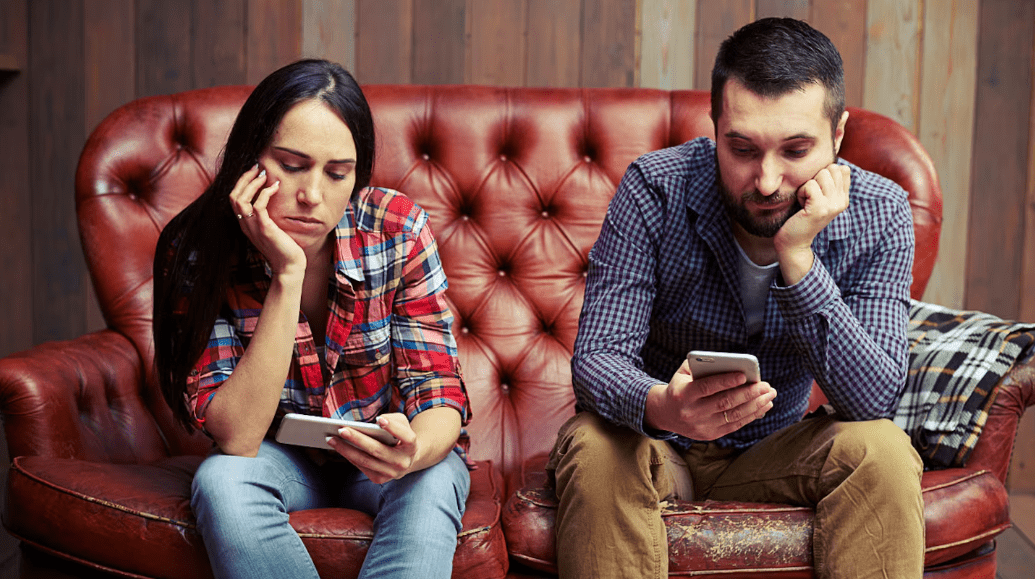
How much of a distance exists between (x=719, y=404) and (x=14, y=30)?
2087 millimetres

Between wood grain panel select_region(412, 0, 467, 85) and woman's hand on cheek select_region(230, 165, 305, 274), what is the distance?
1094mm

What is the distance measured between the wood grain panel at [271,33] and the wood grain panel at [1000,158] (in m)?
1.78

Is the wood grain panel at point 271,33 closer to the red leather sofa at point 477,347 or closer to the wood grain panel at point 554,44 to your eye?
the red leather sofa at point 477,347

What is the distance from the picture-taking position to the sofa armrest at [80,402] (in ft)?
4.58

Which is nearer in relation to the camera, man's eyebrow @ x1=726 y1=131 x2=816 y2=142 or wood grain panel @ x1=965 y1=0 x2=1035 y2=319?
man's eyebrow @ x1=726 y1=131 x2=816 y2=142

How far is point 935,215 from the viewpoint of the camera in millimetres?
1858

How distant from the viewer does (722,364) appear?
3.47ft

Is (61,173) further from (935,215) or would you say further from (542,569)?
(935,215)

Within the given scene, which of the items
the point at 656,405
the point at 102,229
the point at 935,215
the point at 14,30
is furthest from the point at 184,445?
the point at 935,215

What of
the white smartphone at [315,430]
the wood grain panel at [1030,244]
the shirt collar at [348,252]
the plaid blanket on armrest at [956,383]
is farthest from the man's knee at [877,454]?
the wood grain panel at [1030,244]

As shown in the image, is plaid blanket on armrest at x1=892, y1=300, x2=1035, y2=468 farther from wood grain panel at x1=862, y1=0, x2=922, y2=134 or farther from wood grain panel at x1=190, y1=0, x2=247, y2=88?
wood grain panel at x1=190, y1=0, x2=247, y2=88

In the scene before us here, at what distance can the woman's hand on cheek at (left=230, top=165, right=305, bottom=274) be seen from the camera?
128 centimetres

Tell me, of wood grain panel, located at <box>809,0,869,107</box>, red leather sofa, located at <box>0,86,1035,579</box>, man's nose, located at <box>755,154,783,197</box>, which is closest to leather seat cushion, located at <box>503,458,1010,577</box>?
red leather sofa, located at <box>0,86,1035,579</box>

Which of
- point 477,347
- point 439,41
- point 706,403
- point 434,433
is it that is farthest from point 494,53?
point 706,403
